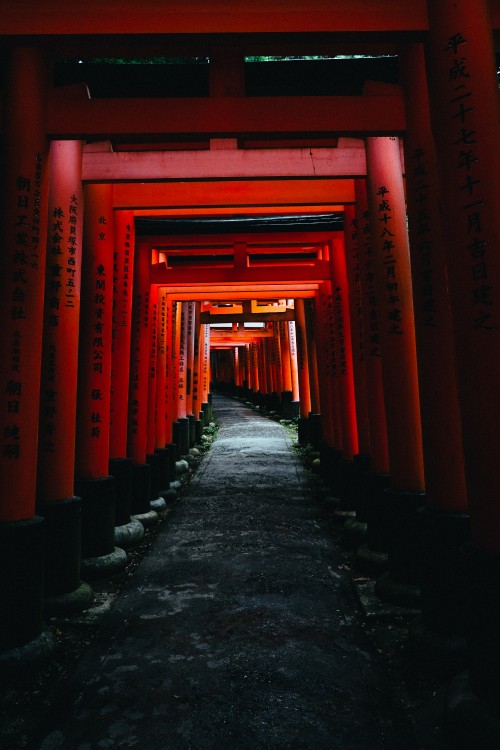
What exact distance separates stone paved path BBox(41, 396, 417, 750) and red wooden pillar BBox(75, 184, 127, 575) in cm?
56

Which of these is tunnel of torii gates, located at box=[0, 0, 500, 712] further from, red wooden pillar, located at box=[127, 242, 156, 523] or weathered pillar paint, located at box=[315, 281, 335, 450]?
weathered pillar paint, located at box=[315, 281, 335, 450]

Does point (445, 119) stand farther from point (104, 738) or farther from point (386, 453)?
point (104, 738)

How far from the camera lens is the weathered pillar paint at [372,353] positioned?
15.4 ft

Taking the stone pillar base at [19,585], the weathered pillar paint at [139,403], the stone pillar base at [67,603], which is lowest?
the stone pillar base at [67,603]

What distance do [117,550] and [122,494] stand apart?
34.3 inches

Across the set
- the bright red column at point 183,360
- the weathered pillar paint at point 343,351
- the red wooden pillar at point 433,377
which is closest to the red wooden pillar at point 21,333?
the red wooden pillar at point 433,377

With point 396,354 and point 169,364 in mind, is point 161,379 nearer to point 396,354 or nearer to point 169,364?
point 169,364

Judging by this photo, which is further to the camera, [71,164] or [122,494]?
[122,494]

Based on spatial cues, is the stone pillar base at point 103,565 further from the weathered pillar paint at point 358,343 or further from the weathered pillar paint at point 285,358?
the weathered pillar paint at point 285,358

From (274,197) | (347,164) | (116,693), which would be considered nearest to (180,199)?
(274,197)

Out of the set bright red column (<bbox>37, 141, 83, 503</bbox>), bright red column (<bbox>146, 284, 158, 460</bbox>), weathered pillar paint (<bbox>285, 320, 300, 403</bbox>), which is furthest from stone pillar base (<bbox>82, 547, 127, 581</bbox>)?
weathered pillar paint (<bbox>285, 320, 300, 403</bbox>)

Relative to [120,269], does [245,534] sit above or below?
below

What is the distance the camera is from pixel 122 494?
5488 millimetres

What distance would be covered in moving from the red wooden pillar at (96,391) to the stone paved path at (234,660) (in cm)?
56
